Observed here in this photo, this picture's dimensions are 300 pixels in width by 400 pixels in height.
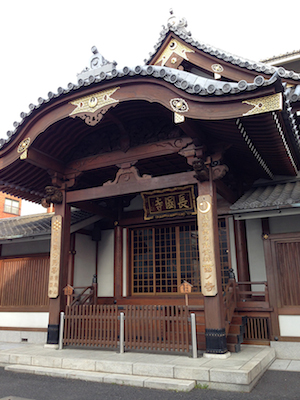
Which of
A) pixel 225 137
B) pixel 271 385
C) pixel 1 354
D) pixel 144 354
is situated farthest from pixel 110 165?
pixel 271 385

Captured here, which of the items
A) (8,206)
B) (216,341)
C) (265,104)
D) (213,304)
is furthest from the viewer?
(8,206)

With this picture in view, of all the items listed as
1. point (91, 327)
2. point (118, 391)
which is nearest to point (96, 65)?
point (91, 327)

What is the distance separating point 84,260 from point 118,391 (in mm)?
5958

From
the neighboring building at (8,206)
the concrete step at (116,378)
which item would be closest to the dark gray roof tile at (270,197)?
the concrete step at (116,378)

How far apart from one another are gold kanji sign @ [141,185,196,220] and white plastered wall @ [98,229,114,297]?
1.83 meters

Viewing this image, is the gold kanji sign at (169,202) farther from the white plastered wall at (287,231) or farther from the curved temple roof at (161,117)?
the white plastered wall at (287,231)

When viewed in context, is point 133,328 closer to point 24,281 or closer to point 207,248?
point 207,248

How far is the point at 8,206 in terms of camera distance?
30203 millimetres

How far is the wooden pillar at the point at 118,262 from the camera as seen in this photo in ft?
34.9

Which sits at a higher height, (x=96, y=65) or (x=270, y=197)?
(x=96, y=65)

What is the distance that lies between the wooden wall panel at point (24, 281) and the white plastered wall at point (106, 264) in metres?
1.71

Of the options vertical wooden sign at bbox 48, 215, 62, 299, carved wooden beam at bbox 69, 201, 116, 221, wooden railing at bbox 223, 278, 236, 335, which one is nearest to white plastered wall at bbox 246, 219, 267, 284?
wooden railing at bbox 223, 278, 236, 335

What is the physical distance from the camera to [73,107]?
756 centimetres

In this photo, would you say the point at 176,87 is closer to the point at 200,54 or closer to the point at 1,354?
the point at 200,54
